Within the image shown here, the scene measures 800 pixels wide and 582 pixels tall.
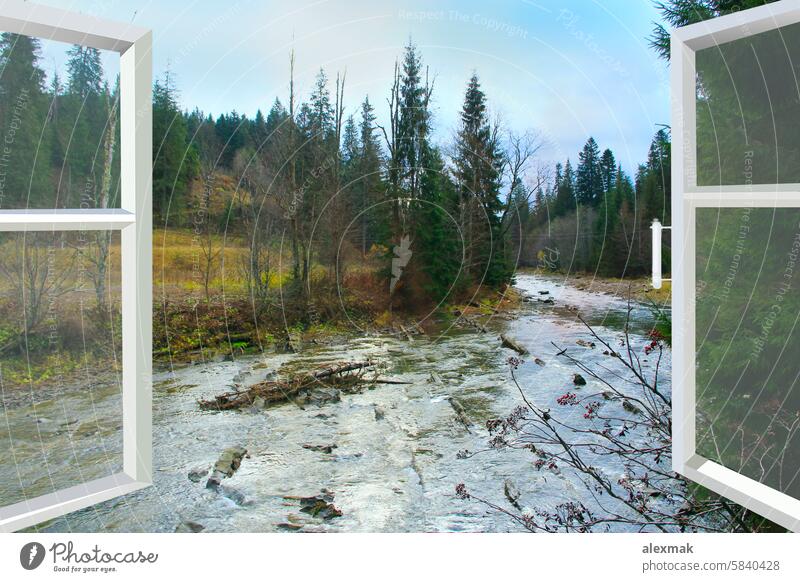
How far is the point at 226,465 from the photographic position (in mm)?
2891

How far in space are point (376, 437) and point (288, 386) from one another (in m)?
0.62

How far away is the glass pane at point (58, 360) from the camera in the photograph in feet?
7.96

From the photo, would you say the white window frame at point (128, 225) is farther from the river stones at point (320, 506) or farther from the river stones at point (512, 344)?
the river stones at point (512, 344)

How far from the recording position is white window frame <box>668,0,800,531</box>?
6.43 feet

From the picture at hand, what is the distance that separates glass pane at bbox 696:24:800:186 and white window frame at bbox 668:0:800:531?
305mm

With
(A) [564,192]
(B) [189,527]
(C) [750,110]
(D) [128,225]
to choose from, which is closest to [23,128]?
(D) [128,225]

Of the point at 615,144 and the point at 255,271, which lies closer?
the point at 615,144

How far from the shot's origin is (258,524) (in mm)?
2578

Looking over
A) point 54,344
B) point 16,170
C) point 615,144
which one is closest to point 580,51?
point 615,144

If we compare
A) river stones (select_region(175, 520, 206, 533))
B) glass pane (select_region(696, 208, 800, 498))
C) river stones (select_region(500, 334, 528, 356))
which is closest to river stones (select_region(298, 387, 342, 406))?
river stones (select_region(175, 520, 206, 533))

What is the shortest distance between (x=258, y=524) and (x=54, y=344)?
1.16 meters

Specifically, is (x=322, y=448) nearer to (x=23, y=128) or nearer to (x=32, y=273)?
(x=32, y=273)

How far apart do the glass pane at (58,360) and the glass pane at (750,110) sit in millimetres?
2627

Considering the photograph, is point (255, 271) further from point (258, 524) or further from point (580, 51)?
point (580, 51)
